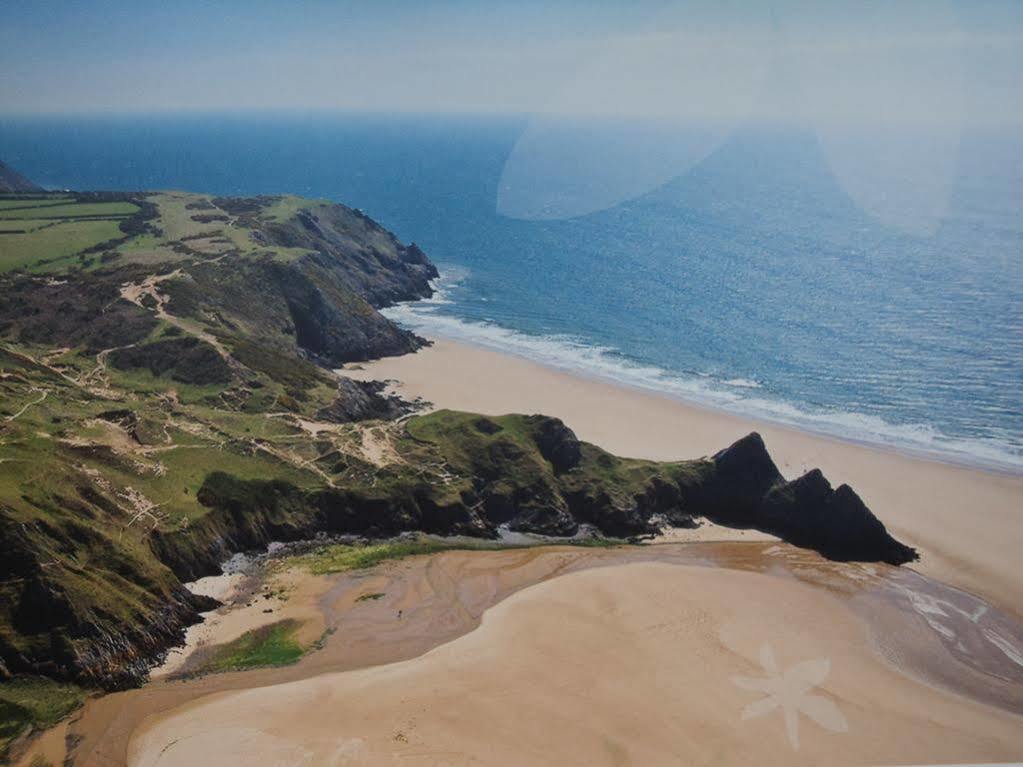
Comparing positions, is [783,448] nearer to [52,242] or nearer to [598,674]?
[598,674]

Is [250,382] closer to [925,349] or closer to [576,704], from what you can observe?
[576,704]

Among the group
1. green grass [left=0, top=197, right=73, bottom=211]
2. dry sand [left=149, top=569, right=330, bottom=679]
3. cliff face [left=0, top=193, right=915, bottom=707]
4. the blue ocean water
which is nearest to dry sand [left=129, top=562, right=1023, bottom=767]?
dry sand [left=149, top=569, right=330, bottom=679]

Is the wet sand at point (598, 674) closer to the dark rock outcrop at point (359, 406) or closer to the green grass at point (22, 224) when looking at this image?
the dark rock outcrop at point (359, 406)

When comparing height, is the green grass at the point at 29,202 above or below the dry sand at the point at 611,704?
above

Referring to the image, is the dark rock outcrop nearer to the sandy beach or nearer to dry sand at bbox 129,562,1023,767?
the sandy beach

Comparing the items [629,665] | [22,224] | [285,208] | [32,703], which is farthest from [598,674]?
[285,208]

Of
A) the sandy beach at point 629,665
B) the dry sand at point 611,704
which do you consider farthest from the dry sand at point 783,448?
the dry sand at point 611,704
